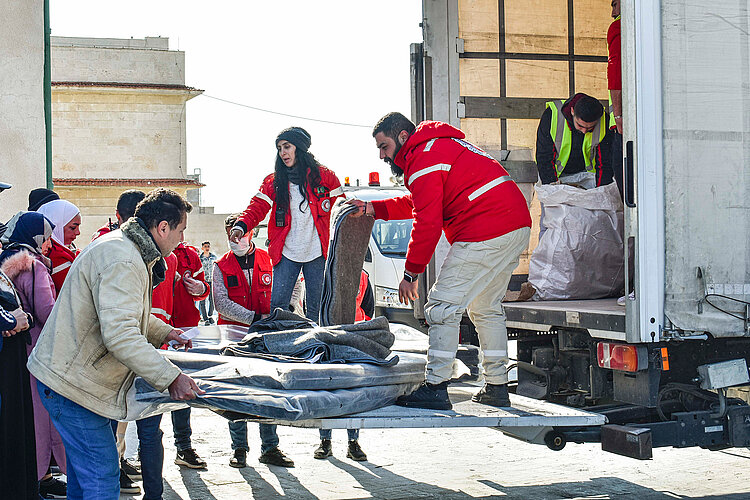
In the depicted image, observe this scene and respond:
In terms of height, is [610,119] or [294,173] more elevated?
[610,119]

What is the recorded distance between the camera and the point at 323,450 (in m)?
6.75

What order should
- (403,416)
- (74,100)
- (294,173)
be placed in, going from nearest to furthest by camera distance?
(403,416) < (294,173) < (74,100)

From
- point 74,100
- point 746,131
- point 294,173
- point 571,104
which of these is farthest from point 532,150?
point 74,100

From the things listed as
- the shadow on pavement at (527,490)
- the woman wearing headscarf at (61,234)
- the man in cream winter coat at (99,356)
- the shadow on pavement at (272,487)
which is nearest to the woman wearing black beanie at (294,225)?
the shadow on pavement at (272,487)

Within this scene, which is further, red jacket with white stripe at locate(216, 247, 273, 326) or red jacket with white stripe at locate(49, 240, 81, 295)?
red jacket with white stripe at locate(216, 247, 273, 326)

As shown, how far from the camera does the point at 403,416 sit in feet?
14.2

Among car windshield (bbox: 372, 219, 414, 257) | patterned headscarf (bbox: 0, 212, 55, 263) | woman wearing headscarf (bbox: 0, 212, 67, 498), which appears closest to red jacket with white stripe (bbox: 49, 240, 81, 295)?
woman wearing headscarf (bbox: 0, 212, 67, 498)

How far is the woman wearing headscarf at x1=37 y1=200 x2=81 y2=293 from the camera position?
567 centimetres

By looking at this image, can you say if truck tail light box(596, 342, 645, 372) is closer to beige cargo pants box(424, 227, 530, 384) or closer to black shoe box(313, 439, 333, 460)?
beige cargo pants box(424, 227, 530, 384)

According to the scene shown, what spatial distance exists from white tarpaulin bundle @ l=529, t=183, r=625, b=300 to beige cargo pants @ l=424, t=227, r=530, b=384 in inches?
51.9

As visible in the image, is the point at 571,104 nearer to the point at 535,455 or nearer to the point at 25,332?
the point at 535,455

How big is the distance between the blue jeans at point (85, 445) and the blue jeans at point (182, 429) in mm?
2463

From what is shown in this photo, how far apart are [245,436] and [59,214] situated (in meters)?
2.06

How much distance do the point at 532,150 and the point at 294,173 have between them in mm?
1961
